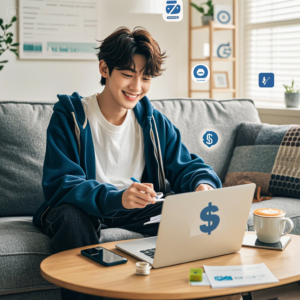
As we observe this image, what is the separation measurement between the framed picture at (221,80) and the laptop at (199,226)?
2.96m

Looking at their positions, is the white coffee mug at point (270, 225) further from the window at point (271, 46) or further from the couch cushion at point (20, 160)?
the window at point (271, 46)

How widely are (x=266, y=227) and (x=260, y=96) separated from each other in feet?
8.75

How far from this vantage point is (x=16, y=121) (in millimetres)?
1876

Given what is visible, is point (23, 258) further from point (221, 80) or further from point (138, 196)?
point (221, 80)

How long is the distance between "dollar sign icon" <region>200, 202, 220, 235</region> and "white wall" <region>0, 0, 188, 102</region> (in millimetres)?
2780

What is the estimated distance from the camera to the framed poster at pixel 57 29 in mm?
3537

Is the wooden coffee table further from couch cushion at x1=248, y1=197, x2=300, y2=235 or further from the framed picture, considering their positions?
the framed picture

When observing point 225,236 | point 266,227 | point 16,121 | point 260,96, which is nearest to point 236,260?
point 225,236

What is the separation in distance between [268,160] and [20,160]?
116 centimetres

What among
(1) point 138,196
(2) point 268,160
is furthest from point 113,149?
(2) point 268,160

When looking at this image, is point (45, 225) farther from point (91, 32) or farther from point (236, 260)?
point (91, 32)

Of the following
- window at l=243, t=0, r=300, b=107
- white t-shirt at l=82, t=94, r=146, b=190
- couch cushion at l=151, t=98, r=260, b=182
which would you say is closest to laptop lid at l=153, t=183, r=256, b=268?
white t-shirt at l=82, t=94, r=146, b=190

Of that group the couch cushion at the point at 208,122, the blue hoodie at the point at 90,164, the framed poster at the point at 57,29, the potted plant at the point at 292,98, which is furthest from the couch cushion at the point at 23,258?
the framed poster at the point at 57,29

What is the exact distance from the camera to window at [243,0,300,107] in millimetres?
3385
